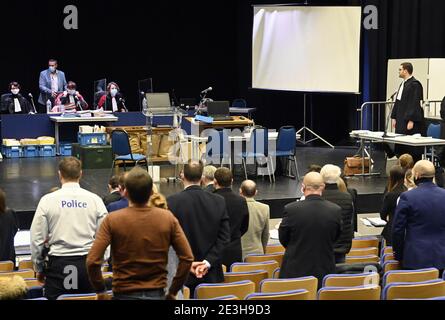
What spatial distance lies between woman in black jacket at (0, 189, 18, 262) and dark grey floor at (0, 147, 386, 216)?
132 inches

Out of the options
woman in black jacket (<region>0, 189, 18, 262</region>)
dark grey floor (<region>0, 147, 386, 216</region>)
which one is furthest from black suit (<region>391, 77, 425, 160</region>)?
woman in black jacket (<region>0, 189, 18, 262</region>)

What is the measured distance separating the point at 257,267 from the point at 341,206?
2.84 feet

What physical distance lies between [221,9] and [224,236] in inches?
607

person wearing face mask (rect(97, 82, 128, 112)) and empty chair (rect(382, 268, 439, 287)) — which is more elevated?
person wearing face mask (rect(97, 82, 128, 112))

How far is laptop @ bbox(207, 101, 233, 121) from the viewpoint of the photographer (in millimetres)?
11906

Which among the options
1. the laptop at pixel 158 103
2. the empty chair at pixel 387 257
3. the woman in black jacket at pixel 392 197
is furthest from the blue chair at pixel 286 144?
the empty chair at pixel 387 257

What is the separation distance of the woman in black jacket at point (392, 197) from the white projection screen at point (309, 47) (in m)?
8.53

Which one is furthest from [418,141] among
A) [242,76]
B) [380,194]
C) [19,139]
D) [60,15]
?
[60,15]

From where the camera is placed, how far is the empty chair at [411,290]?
4.44 metres

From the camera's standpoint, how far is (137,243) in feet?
12.3

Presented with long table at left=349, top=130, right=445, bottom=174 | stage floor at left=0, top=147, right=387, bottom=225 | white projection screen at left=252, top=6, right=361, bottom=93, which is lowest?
stage floor at left=0, top=147, right=387, bottom=225

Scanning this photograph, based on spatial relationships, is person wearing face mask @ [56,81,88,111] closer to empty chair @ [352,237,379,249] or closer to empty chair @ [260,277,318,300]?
empty chair @ [352,237,379,249]

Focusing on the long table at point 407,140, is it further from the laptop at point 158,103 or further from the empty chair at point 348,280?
the empty chair at point 348,280

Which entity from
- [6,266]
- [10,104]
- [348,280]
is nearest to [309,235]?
[348,280]
